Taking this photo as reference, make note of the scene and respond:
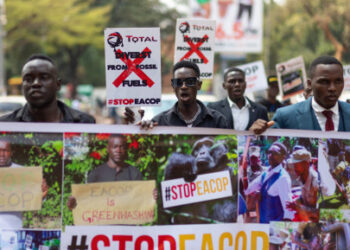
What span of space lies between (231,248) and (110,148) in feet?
3.37

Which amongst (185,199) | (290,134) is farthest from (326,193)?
(185,199)

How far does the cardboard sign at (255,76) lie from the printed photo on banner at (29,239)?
6643mm

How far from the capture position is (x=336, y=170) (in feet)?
12.5

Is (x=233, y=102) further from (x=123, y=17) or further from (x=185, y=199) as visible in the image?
(x=123, y=17)

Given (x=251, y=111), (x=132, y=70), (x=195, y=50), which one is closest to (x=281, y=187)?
(x=132, y=70)

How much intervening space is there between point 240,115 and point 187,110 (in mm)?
2052

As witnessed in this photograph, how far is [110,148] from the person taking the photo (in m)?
3.58

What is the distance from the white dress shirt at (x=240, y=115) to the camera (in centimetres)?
626

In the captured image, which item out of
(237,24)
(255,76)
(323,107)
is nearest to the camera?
(323,107)

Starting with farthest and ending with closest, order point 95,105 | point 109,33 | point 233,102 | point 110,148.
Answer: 1. point 95,105
2. point 233,102
3. point 109,33
4. point 110,148

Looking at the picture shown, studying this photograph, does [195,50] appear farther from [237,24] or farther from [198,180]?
[237,24]

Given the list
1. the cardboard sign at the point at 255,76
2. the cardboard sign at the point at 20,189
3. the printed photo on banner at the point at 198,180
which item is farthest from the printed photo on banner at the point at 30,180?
the cardboard sign at the point at 255,76

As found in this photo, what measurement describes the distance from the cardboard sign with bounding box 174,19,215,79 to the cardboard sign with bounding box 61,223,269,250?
3.03 metres

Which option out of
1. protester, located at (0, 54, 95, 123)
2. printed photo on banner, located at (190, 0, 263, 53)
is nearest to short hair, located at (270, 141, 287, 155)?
protester, located at (0, 54, 95, 123)
